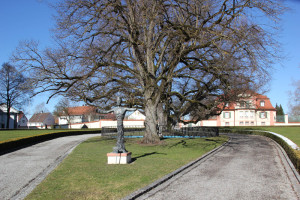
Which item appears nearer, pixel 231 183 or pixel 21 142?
pixel 231 183

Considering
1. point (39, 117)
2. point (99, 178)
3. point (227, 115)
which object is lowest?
point (99, 178)

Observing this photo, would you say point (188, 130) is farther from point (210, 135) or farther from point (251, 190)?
point (251, 190)

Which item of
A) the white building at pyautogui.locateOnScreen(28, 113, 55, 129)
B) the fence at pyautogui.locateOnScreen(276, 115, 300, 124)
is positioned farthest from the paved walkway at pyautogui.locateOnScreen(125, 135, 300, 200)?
the white building at pyautogui.locateOnScreen(28, 113, 55, 129)

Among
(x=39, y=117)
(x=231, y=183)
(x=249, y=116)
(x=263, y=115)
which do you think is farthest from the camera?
(x=39, y=117)

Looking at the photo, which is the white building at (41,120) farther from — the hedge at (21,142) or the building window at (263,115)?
the hedge at (21,142)

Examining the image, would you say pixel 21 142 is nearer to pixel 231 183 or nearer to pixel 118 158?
pixel 118 158

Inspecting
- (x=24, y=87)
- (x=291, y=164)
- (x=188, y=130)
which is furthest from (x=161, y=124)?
(x=291, y=164)

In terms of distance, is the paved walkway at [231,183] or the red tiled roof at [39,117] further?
the red tiled roof at [39,117]

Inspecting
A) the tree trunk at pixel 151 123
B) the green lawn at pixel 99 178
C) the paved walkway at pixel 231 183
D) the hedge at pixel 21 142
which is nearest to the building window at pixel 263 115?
the hedge at pixel 21 142

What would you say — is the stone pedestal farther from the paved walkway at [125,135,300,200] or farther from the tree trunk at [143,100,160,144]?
the tree trunk at [143,100,160,144]

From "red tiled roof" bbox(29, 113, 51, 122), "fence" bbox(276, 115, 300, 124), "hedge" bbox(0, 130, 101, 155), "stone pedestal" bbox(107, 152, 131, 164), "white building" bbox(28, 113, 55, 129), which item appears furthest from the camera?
"red tiled roof" bbox(29, 113, 51, 122)

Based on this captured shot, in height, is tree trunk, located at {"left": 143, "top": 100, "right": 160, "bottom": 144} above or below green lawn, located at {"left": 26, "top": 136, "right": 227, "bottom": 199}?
above

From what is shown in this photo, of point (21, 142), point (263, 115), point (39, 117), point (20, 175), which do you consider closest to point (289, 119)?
point (263, 115)

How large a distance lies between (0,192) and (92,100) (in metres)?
12.8
